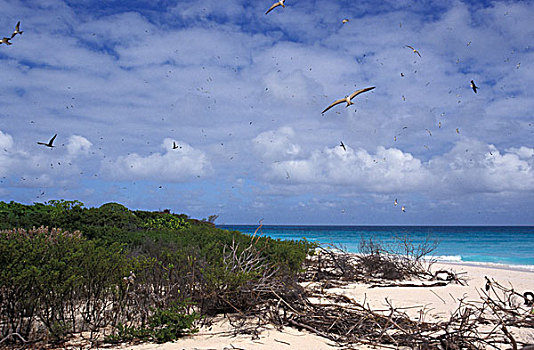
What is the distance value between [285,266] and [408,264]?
14.7 feet

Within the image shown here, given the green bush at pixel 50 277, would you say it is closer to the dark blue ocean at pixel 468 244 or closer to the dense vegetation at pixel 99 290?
the dense vegetation at pixel 99 290

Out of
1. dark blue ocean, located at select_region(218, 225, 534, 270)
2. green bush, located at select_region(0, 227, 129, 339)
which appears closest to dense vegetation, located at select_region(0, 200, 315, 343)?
green bush, located at select_region(0, 227, 129, 339)

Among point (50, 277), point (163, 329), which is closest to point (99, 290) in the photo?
point (50, 277)

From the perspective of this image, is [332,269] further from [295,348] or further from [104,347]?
[104,347]

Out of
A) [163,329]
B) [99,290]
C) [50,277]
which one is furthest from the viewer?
[99,290]

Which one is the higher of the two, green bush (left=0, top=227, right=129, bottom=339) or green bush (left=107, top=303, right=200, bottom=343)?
green bush (left=0, top=227, right=129, bottom=339)

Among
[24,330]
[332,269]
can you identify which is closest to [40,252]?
[24,330]

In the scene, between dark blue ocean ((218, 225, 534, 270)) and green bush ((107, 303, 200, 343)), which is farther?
dark blue ocean ((218, 225, 534, 270))

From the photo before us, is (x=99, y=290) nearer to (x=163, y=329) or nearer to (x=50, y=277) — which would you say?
(x=50, y=277)

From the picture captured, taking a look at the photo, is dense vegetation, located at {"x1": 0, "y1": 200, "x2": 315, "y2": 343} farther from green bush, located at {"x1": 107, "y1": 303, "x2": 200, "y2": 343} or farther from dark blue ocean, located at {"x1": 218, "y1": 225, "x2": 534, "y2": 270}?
dark blue ocean, located at {"x1": 218, "y1": 225, "x2": 534, "y2": 270}

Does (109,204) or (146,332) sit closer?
(146,332)

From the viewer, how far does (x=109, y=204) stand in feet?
40.3

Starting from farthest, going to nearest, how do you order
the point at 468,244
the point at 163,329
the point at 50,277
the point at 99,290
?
the point at 468,244, the point at 99,290, the point at 163,329, the point at 50,277

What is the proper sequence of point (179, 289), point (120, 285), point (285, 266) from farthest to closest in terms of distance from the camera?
point (285, 266) → point (179, 289) → point (120, 285)
